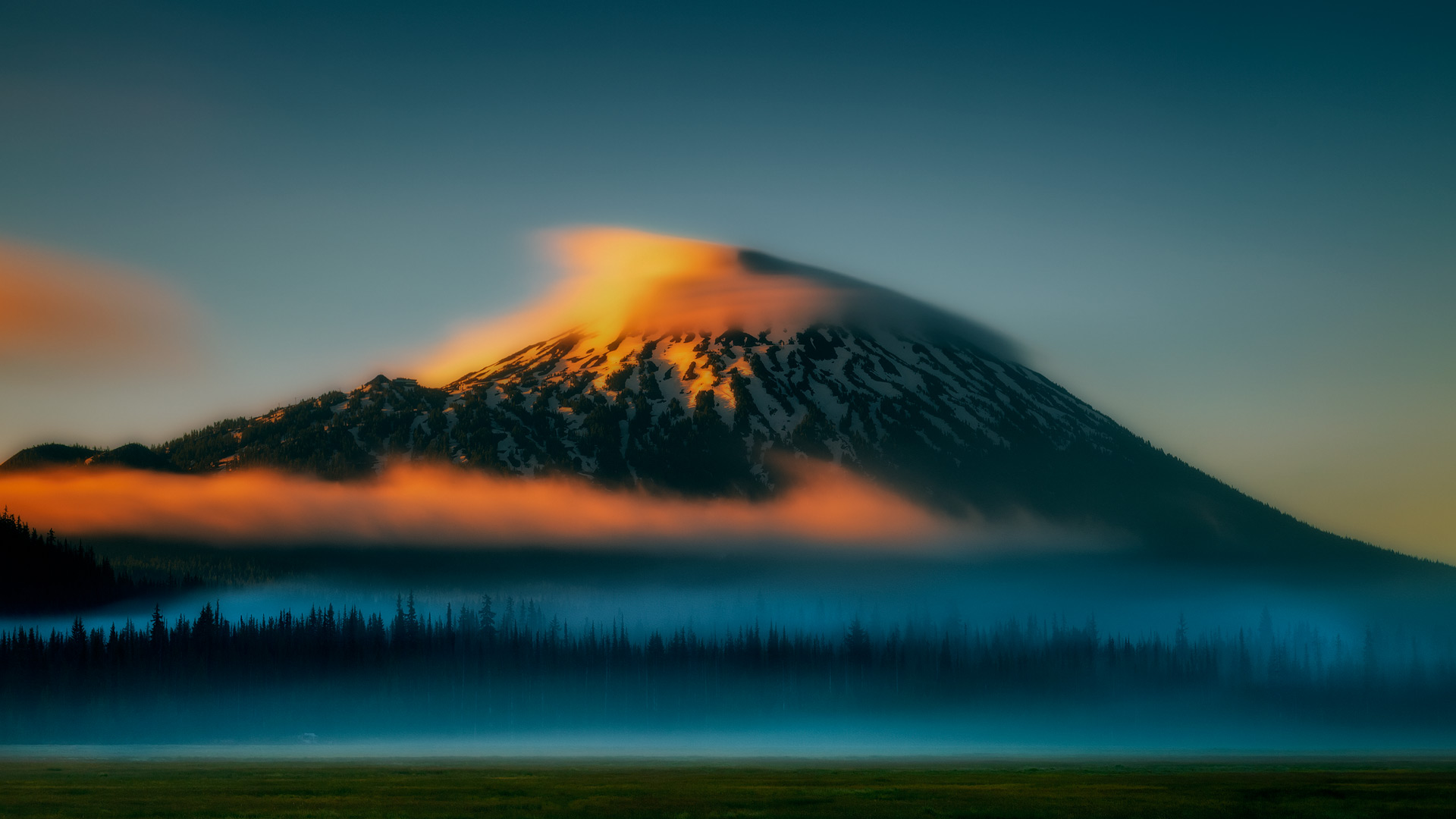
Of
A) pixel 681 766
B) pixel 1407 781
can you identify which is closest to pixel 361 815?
pixel 681 766

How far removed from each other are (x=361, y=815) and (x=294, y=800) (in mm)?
17381

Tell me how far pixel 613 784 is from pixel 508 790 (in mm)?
12929

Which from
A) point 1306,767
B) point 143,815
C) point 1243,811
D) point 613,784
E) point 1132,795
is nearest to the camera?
point 143,815

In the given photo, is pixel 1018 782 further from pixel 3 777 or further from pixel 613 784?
pixel 3 777

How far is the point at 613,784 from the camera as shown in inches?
5743

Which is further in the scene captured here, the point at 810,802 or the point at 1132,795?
the point at 1132,795

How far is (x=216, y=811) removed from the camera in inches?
4429

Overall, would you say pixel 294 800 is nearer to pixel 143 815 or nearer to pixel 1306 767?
pixel 143 815

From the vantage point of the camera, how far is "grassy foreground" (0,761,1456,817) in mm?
115500

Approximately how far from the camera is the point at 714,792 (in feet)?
444

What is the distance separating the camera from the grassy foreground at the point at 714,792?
379 ft

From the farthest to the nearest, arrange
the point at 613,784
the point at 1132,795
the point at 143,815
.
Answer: the point at 613,784
the point at 1132,795
the point at 143,815

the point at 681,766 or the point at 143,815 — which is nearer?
the point at 143,815

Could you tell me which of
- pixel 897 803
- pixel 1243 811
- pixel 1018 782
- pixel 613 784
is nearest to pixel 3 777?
pixel 613 784
